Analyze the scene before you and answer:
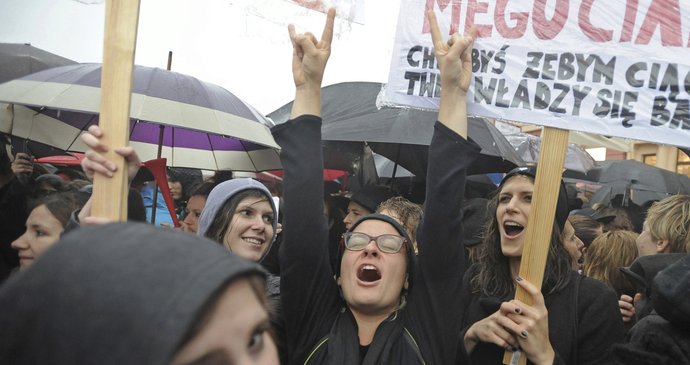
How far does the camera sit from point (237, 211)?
11.0ft

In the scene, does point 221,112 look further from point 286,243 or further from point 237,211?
point 286,243

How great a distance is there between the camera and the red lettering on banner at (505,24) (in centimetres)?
260

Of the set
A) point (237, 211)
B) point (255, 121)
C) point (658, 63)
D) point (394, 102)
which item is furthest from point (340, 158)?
point (658, 63)

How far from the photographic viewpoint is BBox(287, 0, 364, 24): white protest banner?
2.53 m

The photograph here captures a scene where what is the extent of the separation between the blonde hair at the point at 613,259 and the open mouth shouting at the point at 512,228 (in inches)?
58.7

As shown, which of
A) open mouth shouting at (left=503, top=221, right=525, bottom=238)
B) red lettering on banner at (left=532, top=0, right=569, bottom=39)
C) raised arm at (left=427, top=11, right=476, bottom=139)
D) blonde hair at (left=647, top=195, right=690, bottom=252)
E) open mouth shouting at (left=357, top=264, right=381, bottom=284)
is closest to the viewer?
raised arm at (left=427, top=11, right=476, bottom=139)

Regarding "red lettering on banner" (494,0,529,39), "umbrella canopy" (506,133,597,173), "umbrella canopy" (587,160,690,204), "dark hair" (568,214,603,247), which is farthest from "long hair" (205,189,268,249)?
"umbrella canopy" (587,160,690,204)

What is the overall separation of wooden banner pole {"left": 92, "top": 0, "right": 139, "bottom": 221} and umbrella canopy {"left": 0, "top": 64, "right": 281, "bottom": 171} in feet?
5.83

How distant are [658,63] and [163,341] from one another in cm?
229

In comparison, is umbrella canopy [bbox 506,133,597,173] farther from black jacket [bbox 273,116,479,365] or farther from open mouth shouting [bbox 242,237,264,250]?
black jacket [bbox 273,116,479,365]

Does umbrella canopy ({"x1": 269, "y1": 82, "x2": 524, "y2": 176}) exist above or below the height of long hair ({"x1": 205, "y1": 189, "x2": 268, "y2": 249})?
above

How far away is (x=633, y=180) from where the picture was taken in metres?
10.1

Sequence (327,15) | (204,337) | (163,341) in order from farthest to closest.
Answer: (327,15) < (204,337) < (163,341)

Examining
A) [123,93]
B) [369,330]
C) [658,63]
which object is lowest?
[369,330]
